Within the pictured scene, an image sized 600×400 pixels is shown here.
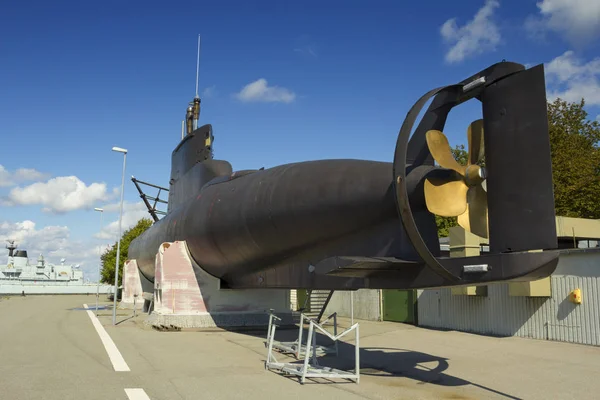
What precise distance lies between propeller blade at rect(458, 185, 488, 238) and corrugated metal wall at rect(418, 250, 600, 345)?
7969 millimetres

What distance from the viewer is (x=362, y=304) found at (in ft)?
76.3

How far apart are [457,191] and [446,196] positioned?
0.23m

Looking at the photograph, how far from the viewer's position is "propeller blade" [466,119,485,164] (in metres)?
8.20

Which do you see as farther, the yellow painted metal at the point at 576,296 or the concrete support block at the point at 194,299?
the concrete support block at the point at 194,299

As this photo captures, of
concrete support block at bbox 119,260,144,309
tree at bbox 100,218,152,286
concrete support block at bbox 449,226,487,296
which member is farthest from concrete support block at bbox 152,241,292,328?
tree at bbox 100,218,152,286

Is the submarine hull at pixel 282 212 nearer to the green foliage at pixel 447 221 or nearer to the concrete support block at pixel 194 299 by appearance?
the concrete support block at pixel 194 299

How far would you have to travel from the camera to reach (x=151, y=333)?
53.4 feet

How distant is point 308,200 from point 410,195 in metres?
3.04

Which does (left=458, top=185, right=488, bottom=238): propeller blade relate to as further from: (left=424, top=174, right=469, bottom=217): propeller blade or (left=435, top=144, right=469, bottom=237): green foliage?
(left=435, top=144, right=469, bottom=237): green foliage

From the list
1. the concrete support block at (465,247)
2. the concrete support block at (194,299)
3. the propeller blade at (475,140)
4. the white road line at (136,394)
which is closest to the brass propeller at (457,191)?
the propeller blade at (475,140)

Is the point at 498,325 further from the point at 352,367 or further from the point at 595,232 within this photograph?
the point at 352,367

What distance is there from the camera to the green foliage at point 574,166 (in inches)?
1009

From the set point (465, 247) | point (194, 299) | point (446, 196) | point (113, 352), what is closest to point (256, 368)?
point (113, 352)

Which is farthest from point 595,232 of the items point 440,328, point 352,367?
point 352,367
